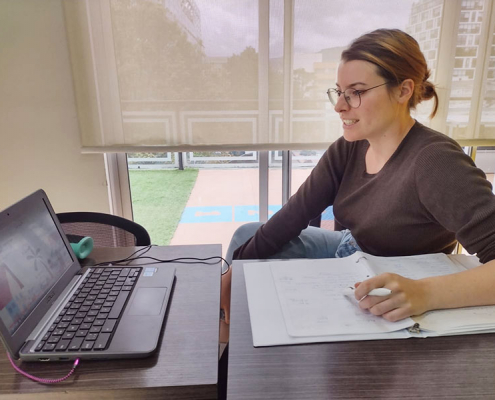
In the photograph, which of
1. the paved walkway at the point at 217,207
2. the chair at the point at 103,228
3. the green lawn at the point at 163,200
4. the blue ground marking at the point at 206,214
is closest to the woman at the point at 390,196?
the chair at the point at 103,228

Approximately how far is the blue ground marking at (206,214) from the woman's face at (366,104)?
5.84ft

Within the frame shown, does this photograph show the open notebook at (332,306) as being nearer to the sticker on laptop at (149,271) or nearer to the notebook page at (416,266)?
the notebook page at (416,266)

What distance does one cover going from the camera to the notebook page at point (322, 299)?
602 mm

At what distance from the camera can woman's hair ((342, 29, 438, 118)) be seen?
40.1 inches

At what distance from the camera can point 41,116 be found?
1.82 m

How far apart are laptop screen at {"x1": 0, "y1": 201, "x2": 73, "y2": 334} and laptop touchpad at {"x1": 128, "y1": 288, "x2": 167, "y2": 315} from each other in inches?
6.3

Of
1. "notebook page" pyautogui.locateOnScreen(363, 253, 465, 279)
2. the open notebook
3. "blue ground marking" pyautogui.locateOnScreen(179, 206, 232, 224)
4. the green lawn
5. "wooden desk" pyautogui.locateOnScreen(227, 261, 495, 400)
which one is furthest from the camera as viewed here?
"blue ground marking" pyautogui.locateOnScreen(179, 206, 232, 224)

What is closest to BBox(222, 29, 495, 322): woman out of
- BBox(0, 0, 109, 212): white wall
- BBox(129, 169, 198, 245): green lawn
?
BBox(0, 0, 109, 212): white wall

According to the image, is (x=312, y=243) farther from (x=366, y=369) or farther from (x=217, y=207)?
(x=217, y=207)

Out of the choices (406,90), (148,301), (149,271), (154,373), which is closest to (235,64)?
(406,90)

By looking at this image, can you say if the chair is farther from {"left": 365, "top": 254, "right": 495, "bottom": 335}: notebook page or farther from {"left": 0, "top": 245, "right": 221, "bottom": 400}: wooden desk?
{"left": 365, "top": 254, "right": 495, "bottom": 335}: notebook page

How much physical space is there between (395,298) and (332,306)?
107 millimetres

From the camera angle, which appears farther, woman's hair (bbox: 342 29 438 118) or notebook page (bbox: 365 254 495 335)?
woman's hair (bbox: 342 29 438 118)

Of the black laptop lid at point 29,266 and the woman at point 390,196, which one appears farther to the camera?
the woman at point 390,196
